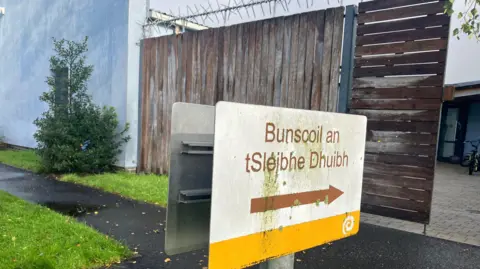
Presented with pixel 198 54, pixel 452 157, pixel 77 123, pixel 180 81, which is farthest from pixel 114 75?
pixel 452 157

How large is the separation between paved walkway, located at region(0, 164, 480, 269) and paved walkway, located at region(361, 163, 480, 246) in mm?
346

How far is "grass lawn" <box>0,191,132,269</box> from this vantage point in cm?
344

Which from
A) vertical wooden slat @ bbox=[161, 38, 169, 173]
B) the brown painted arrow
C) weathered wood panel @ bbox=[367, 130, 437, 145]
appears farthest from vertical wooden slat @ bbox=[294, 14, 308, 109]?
the brown painted arrow

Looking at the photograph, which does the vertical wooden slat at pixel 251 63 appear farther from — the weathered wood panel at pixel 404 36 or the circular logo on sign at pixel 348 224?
the circular logo on sign at pixel 348 224

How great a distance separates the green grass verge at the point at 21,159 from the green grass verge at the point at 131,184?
1722mm

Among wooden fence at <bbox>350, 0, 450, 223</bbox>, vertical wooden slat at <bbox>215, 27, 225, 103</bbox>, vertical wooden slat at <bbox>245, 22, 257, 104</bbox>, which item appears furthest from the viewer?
vertical wooden slat at <bbox>215, 27, 225, 103</bbox>

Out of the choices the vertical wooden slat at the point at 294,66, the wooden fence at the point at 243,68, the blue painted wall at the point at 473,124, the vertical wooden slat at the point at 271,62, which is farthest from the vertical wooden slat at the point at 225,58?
the blue painted wall at the point at 473,124

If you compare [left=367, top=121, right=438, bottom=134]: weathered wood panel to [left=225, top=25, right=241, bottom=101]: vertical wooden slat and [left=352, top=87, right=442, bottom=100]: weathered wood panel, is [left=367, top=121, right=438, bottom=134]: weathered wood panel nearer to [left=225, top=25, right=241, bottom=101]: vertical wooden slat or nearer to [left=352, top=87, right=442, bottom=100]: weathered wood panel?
[left=352, top=87, right=442, bottom=100]: weathered wood panel

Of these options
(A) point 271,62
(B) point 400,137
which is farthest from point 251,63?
(B) point 400,137

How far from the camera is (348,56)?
5.20 metres

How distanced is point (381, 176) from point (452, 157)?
12053mm

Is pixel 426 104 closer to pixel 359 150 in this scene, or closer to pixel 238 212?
pixel 359 150

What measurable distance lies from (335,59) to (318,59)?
0.27 metres

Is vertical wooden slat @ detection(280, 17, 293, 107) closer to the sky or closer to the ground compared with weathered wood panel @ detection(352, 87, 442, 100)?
closer to the sky
